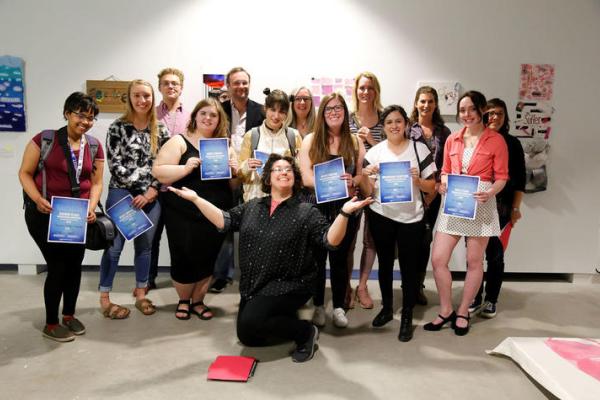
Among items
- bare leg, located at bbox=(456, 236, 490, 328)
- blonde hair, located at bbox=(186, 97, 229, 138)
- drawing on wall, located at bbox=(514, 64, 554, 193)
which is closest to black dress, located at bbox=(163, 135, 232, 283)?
blonde hair, located at bbox=(186, 97, 229, 138)

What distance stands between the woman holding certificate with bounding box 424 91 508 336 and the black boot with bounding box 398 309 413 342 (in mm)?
232

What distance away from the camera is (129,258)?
14.5 ft

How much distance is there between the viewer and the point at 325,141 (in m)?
2.93

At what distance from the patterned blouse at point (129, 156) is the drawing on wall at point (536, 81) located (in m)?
3.34

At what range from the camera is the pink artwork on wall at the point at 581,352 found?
7.88 feet

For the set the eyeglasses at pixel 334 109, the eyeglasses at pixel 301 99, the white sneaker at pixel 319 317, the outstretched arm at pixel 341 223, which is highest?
the eyeglasses at pixel 301 99

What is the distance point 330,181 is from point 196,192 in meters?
0.92

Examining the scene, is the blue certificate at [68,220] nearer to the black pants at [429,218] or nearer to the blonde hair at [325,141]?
the blonde hair at [325,141]

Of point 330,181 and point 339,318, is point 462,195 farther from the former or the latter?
point 339,318

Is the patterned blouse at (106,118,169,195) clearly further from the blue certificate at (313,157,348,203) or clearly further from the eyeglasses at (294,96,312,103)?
the blue certificate at (313,157,348,203)

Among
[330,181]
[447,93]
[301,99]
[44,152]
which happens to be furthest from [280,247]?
[447,93]

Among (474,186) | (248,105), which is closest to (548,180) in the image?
(474,186)

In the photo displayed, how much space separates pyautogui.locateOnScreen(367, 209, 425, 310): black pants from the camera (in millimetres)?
2873

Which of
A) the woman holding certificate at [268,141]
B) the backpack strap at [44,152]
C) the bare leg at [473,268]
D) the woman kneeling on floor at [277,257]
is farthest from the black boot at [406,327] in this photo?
the backpack strap at [44,152]
